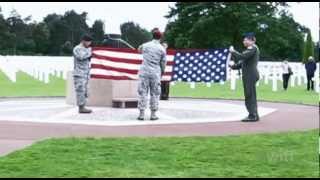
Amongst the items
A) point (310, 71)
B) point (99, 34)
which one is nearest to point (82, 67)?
point (310, 71)

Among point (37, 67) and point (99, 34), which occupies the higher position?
point (99, 34)

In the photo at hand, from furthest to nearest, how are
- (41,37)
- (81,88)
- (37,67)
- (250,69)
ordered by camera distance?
(41,37)
(37,67)
(81,88)
(250,69)

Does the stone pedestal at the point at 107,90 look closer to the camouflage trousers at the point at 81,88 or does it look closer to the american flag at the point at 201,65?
the camouflage trousers at the point at 81,88

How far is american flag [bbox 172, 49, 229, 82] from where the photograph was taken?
1905cm

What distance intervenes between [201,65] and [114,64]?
10.5 feet

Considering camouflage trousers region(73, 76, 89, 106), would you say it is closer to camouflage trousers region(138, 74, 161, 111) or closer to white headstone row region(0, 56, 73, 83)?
camouflage trousers region(138, 74, 161, 111)

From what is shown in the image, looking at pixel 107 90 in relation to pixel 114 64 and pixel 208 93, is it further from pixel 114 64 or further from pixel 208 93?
pixel 208 93

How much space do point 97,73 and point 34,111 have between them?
2.12m

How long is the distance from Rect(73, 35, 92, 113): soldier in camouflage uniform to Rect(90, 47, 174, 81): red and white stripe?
1977mm

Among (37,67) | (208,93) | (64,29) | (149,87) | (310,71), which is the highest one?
(64,29)

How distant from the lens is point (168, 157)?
8.52 m

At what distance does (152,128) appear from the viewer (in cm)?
1231

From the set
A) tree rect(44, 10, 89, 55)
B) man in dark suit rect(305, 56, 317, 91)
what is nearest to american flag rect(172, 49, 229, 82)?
man in dark suit rect(305, 56, 317, 91)

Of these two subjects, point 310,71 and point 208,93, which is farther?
point 310,71
